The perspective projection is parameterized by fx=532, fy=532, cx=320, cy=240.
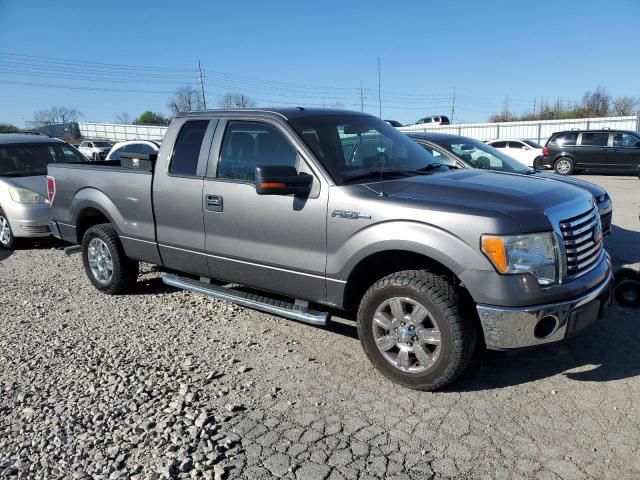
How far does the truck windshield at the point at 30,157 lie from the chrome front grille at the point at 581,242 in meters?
7.88

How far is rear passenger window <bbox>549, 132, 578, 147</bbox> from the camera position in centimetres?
2009

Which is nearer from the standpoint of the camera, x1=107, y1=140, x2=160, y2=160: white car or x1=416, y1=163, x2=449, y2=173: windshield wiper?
x1=416, y1=163, x2=449, y2=173: windshield wiper

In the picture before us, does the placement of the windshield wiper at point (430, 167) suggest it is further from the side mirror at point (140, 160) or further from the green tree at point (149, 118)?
the green tree at point (149, 118)

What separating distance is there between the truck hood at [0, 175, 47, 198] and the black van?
17.9 metres

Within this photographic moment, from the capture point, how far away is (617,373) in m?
3.82

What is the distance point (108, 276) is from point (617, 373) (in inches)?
199

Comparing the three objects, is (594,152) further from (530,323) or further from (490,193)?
(530,323)

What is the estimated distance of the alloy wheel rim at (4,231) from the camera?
28.1 ft

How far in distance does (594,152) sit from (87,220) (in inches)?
738

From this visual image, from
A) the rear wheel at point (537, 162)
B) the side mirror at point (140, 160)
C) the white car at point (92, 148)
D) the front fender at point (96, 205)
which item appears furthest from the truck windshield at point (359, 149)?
the white car at point (92, 148)

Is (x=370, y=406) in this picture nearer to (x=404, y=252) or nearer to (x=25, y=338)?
(x=404, y=252)

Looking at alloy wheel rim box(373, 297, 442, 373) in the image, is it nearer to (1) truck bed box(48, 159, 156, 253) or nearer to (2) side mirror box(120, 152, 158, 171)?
(1) truck bed box(48, 159, 156, 253)

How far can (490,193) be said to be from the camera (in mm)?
3607

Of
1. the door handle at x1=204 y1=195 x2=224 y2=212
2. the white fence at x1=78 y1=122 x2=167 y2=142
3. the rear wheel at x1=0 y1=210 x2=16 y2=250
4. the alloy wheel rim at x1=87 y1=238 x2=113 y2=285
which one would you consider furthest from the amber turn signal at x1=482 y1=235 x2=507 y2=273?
the white fence at x1=78 y1=122 x2=167 y2=142
